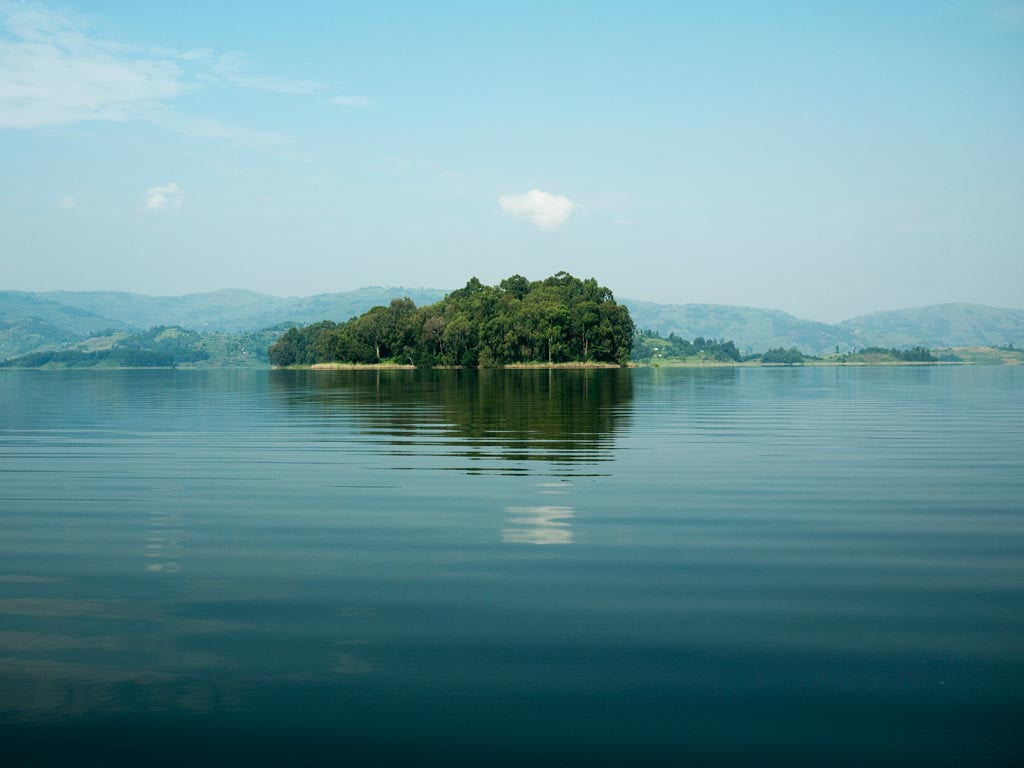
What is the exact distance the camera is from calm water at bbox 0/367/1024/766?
6867 millimetres

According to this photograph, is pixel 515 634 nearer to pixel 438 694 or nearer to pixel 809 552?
pixel 438 694

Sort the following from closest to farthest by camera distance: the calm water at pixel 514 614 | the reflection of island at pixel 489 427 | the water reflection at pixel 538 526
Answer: the calm water at pixel 514 614
the water reflection at pixel 538 526
the reflection of island at pixel 489 427

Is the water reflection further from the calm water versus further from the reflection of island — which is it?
the reflection of island

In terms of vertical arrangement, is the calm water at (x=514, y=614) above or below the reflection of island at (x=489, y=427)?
below

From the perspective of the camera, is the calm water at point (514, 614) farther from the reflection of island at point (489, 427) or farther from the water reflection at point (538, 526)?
the reflection of island at point (489, 427)

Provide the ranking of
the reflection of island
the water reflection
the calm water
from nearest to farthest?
the calm water → the water reflection → the reflection of island

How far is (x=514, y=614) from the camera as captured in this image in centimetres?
995

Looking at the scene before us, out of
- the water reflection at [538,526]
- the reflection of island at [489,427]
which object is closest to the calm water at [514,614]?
the water reflection at [538,526]

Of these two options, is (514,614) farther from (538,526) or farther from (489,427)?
(489,427)

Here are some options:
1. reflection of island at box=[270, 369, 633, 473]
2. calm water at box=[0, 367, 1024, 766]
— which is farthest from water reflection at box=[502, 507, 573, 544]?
reflection of island at box=[270, 369, 633, 473]

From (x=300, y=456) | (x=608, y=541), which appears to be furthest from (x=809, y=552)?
(x=300, y=456)

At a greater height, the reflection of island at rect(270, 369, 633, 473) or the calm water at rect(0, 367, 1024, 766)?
the reflection of island at rect(270, 369, 633, 473)

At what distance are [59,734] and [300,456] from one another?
2001 cm

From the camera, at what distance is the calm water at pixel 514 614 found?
6867 mm
